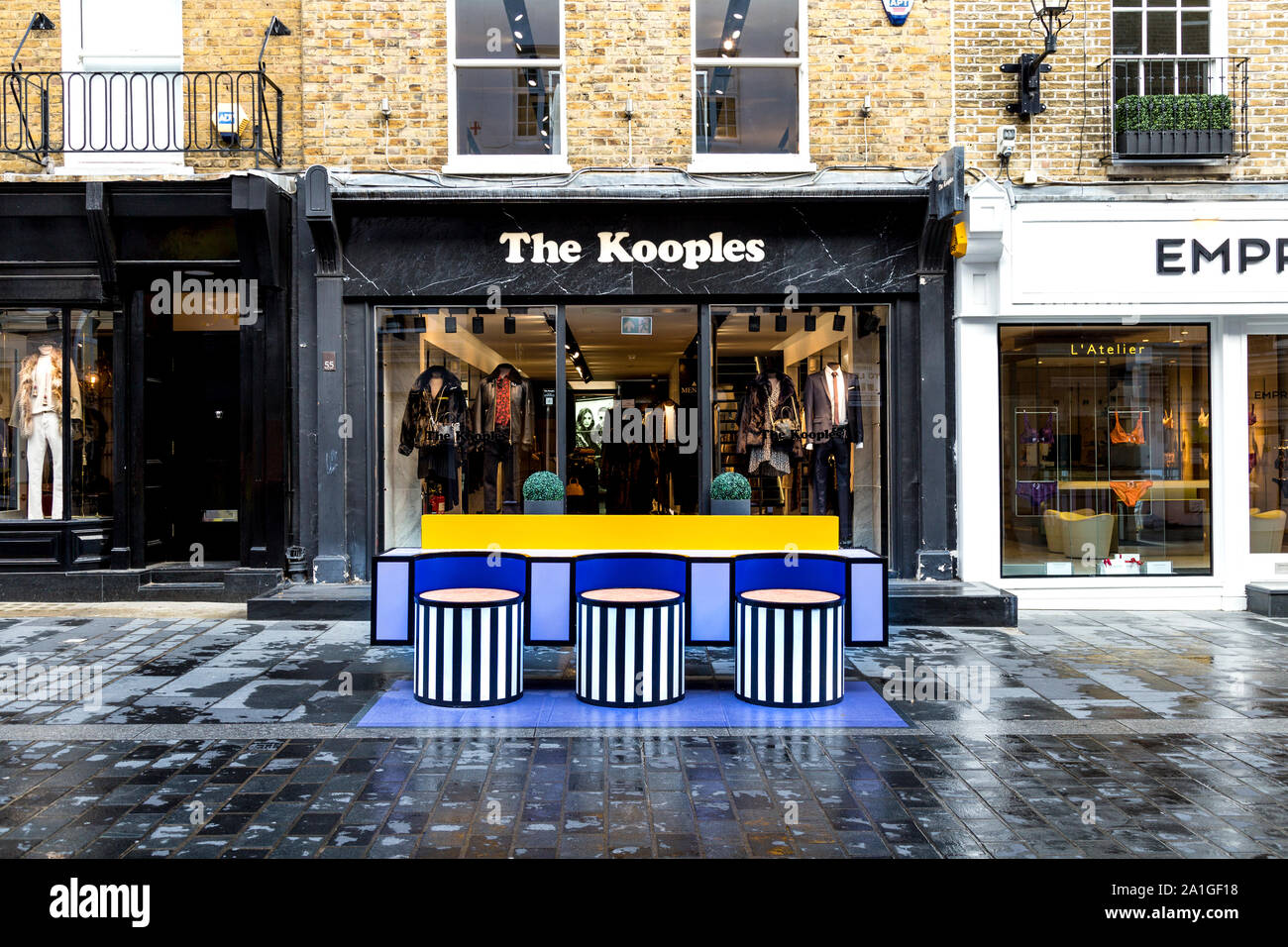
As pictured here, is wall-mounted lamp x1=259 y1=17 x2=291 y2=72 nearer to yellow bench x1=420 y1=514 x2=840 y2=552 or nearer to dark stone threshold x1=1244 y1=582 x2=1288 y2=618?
yellow bench x1=420 y1=514 x2=840 y2=552

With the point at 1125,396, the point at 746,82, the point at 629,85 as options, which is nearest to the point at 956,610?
the point at 1125,396

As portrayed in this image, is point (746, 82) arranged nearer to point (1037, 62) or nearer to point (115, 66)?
point (1037, 62)

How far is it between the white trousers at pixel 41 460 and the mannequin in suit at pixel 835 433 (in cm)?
834

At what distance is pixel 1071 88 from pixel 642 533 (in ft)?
22.3

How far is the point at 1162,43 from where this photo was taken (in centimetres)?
1076

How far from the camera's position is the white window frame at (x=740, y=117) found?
10.7 m

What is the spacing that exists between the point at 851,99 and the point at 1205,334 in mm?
4671

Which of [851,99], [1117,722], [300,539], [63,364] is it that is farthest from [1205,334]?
[63,364]

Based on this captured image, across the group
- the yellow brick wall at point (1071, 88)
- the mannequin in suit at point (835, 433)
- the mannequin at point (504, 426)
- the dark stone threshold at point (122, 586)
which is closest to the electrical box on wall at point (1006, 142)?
the yellow brick wall at point (1071, 88)

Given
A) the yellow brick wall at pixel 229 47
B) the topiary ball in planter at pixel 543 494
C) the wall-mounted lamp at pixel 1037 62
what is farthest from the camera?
the yellow brick wall at pixel 229 47

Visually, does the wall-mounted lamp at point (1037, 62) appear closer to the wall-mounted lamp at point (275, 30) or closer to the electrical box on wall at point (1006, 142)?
the electrical box on wall at point (1006, 142)

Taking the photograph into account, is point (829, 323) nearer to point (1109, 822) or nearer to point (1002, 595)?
point (1002, 595)

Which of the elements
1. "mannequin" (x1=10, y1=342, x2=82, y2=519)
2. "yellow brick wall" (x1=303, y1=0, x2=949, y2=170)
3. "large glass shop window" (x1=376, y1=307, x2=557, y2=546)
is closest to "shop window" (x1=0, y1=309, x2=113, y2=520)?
"mannequin" (x1=10, y1=342, x2=82, y2=519)

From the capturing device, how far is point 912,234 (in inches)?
421
